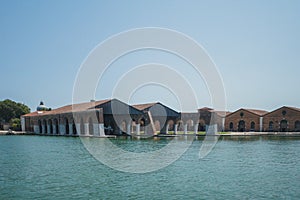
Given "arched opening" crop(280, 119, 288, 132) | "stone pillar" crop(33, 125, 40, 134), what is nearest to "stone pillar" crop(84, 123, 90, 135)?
"stone pillar" crop(33, 125, 40, 134)

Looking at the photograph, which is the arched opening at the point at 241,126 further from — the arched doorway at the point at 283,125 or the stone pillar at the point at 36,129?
the stone pillar at the point at 36,129

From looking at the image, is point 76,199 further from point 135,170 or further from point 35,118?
point 35,118

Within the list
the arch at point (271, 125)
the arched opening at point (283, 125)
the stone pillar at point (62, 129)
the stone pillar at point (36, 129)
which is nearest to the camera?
the arched opening at point (283, 125)

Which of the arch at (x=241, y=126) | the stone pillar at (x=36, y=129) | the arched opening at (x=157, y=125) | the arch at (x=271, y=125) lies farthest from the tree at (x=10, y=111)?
the arch at (x=271, y=125)

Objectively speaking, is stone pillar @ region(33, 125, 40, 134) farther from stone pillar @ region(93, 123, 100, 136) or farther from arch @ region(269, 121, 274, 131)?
arch @ region(269, 121, 274, 131)

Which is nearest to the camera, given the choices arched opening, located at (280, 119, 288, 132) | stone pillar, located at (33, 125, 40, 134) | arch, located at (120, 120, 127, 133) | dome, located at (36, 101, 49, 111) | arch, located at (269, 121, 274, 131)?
arch, located at (120, 120, 127, 133)

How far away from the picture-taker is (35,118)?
41.7m

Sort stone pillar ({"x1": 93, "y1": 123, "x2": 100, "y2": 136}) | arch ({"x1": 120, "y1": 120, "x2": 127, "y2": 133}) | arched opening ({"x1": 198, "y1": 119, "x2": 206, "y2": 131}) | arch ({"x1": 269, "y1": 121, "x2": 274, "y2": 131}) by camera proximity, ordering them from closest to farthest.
Result: 1. stone pillar ({"x1": 93, "y1": 123, "x2": 100, "y2": 136})
2. arch ({"x1": 120, "y1": 120, "x2": 127, "y2": 133})
3. arch ({"x1": 269, "y1": 121, "x2": 274, "y2": 131})
4. arched opening ({"x1": 198, "y1": 119, "x2": 206, "y2": 131})

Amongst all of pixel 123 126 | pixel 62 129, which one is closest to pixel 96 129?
pixel 123 126

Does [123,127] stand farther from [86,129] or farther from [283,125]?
[283,125]

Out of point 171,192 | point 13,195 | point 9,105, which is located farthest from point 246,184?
point 9,105

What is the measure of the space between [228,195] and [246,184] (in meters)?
1.34

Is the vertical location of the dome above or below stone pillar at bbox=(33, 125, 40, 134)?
above

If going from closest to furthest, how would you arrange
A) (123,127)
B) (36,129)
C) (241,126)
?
(123,127) < (241,126) < (36,129)
